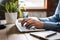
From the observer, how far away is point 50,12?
283 centimetres

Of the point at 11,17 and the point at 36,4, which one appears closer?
the point at 11,17

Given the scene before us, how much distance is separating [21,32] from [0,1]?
4.06 ft

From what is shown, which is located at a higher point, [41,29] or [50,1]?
[50,1]

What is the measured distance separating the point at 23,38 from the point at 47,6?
5.78 feet

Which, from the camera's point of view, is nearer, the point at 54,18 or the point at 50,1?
the point at 54,18

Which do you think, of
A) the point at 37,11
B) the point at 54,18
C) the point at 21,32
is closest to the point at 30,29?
the point at 21,32

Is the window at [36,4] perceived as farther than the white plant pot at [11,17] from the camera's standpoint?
Yes

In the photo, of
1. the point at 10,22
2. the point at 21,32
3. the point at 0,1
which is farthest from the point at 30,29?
the point at 0,1

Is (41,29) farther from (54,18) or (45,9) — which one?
(45,9)

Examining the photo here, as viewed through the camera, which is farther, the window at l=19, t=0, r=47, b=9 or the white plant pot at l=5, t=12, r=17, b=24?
the window at l=19, t=0, r=47, b=9

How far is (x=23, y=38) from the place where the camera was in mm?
1163

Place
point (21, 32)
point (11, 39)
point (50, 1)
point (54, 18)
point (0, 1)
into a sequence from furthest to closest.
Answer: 1. point (50, 1)
2. point (0, 1)
3. point (54, 18)
4. point (21, 32)
5. point (11, 39)

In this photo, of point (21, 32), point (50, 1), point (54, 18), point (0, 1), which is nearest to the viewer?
point (21, 32)

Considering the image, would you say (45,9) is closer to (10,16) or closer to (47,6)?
(47,6)
